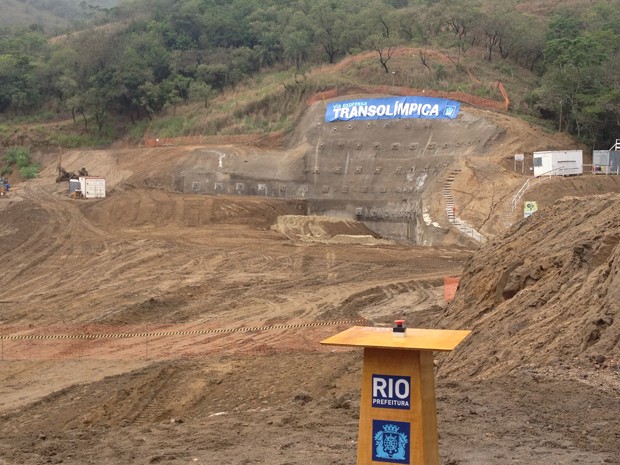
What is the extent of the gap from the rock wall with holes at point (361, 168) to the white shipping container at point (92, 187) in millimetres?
5297

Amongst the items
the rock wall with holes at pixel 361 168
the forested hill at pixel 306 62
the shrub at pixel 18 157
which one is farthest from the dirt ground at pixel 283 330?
the shrub at pixel 18 157

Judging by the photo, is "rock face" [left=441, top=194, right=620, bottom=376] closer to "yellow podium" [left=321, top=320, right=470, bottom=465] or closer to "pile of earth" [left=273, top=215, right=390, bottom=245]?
"yellow podium" [left=321, top=320, right=470, bottom=465]

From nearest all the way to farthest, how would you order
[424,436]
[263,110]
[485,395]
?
[424,436] < [485,395] < [263,110]

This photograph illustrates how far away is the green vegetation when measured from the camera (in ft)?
229

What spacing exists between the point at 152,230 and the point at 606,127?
91.9 feet

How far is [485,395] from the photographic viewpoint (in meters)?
12.8

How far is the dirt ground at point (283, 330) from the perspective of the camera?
11391 mm

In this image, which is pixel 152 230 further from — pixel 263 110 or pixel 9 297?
pixel 263 110

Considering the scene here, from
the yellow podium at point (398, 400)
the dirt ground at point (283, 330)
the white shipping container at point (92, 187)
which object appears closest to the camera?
the yellow podium at point (398, 400)

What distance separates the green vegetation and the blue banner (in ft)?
85.1

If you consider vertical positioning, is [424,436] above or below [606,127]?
below

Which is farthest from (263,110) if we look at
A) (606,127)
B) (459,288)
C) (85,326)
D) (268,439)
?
(268,439)

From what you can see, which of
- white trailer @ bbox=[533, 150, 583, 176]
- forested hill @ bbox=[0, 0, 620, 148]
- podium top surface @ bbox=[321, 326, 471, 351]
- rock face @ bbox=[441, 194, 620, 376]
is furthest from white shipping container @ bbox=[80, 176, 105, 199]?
podium top surface @ bbox=[321, 326, 471, 351]

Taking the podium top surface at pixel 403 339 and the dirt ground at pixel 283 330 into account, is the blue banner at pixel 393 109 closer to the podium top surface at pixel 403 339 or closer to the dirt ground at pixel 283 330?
the dirt ground at pixel 283 330
